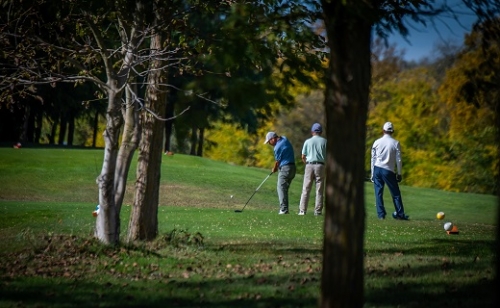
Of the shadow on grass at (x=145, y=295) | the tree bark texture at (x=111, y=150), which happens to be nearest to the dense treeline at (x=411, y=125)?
the tree bark texture at (x=111, y=150)

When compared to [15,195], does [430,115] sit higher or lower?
higher

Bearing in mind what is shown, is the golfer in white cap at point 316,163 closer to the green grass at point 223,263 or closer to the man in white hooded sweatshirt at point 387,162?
the green grass at point 223,263

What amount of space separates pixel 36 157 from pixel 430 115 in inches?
1061

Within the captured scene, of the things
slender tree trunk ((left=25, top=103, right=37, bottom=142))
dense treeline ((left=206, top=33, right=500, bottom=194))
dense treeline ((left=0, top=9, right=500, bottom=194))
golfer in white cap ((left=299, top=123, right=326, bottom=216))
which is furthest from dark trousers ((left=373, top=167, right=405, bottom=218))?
slender tree trunk ((left=25, top=103, right=37, bottom=142))

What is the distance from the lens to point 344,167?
24.1 ft

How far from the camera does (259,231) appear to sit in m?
16.7

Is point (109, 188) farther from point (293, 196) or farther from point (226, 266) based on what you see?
point (293, 196)

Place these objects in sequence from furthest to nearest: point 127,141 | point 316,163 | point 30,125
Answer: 1. point 30,125
2. point 316,163
3. point 127,141

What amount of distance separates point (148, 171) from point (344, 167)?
6.79 meters

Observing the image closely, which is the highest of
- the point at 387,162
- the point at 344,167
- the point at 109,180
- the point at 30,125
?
the point at 30,125

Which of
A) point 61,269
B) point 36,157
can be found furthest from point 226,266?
point 36,157

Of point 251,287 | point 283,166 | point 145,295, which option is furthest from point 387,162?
point 145,295

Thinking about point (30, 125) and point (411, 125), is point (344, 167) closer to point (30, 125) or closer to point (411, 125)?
point (30, 125)

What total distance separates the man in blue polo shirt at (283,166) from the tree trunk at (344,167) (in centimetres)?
1340
